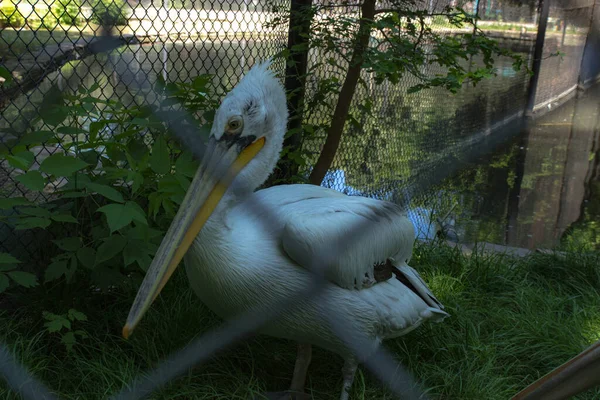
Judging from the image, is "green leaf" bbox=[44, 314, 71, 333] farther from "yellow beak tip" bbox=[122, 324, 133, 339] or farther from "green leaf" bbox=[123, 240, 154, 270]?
"yellow beak tip" bbox=[122, 324, 133, 339]

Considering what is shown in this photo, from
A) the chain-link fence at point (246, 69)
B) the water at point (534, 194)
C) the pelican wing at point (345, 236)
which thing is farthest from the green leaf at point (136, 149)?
the water at point (534, 194)

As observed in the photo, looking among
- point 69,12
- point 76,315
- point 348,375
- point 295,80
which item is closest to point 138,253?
point 76,315

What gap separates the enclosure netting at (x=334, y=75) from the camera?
3.10 m

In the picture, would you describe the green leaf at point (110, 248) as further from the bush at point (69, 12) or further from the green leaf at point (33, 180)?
the bush at point (69, 12)

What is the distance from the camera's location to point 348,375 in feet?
7.25

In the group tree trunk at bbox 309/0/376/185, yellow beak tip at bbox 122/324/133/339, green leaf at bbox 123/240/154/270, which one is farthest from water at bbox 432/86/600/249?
yellow beak tip at bbox 122/324/133/339

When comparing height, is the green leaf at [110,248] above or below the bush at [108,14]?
below

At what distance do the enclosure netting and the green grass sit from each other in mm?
431

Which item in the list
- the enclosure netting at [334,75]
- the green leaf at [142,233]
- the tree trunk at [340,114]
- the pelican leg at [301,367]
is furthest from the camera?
the tree trunk at [340,114]

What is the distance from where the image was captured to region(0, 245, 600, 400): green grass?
7.36 feet

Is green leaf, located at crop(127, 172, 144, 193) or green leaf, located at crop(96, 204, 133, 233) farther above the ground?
green leaf, located at crop(127, 172, 144, 193)

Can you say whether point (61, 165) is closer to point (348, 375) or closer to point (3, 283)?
point (3, 283)

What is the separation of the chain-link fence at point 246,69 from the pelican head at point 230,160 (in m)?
0.35

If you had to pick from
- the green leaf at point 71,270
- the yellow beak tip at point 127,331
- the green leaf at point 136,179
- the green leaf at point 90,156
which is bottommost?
the green leaf at point 71,270
